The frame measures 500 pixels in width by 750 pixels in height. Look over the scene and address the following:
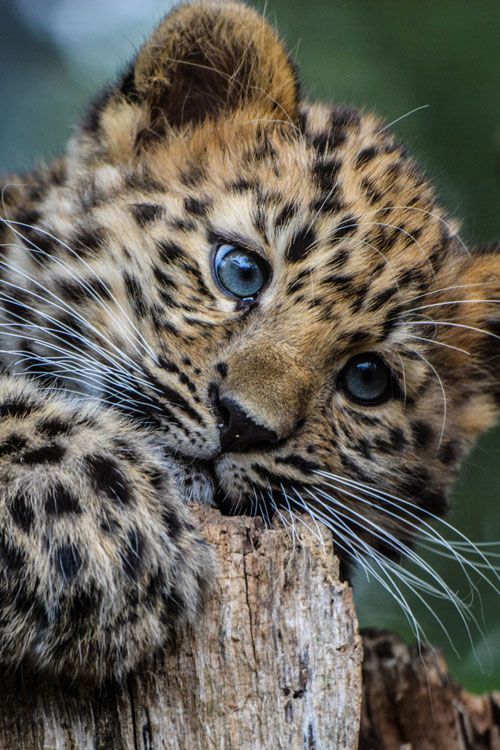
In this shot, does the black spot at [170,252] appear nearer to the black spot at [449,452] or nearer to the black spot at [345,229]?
the black spot at [345,229]

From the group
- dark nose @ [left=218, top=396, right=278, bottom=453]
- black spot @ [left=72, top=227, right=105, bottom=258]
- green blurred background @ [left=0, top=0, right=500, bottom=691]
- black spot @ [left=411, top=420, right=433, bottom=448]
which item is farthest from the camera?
green blurred background @ [left=0, top=0, right=500, bottom=691]

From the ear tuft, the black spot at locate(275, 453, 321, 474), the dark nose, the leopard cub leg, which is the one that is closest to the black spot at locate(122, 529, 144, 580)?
the leopard cub leg

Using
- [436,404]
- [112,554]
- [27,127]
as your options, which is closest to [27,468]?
[112,554]

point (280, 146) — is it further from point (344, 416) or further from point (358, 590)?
point (358, 590)

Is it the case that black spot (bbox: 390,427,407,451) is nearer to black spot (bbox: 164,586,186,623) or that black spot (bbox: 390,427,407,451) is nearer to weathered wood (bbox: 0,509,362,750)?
weathered wood (bbox: 0,509,362,750)

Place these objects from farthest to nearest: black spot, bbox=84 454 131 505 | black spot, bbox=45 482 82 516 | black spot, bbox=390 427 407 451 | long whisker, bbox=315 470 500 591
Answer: black spot, bbox=390 427 407 451 < long whisker, bbox=315 470 500 591 < black spot, bbox=84 454 131 505 < black spot, bbox=45 482 82 516

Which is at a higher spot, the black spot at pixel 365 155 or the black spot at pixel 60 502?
the black spot at pixel 365 155

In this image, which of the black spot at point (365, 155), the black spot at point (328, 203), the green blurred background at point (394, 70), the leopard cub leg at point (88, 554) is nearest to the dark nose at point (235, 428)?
the leopard cub leg at point (88, 554)
